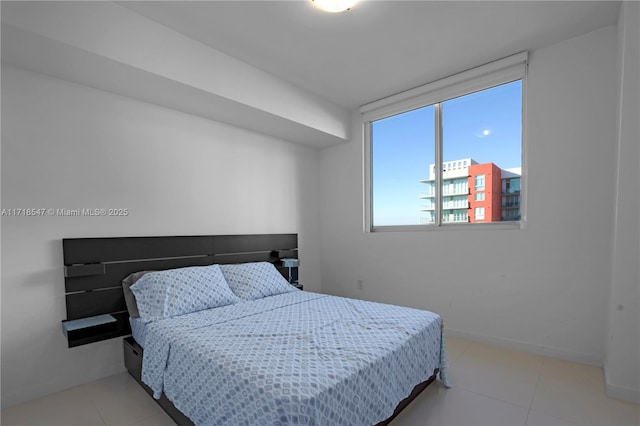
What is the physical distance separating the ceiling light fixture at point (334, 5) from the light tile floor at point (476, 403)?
264 cm

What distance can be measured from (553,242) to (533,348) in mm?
950

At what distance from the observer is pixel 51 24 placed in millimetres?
1818

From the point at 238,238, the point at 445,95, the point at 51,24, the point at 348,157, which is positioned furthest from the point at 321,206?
the point at 51,24

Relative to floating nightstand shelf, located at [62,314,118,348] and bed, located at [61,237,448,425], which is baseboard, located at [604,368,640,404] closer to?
bed, located at [61,237,448,425]

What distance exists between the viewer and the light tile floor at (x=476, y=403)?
182cm

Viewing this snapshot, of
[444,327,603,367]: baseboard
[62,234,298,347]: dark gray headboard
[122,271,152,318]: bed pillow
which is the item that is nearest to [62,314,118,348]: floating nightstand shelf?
[62,234,298,347]: dark gray headboard

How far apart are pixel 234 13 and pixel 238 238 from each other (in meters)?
2.06

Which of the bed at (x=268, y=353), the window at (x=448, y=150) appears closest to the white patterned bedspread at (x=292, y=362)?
the bed at (x=268, y=353)

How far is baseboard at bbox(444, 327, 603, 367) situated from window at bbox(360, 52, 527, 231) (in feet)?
3.71

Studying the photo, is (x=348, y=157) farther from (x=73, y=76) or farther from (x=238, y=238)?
(x=73, y=76)

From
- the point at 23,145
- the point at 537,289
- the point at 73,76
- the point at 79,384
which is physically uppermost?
the point at 73,76

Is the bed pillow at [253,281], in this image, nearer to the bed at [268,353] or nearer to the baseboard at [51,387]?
the bed at [268,353]

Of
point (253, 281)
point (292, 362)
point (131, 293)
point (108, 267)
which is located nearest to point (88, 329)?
point (131, 293)

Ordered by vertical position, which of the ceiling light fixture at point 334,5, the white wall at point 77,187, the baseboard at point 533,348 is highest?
the ceiling light fixture at point 334,5
